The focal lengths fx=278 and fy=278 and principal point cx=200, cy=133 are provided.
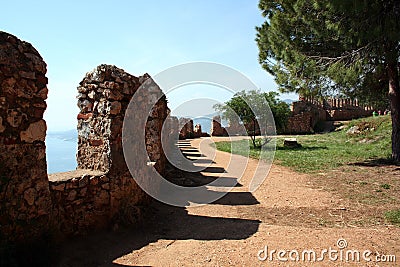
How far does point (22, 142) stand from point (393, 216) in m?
5.47

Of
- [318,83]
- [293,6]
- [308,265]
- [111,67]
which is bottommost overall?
[308,265]

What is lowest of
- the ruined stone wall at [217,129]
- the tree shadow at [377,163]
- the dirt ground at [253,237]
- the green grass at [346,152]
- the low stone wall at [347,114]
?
the dirt ground at [253,237]

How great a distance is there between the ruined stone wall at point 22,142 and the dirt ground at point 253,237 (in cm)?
63

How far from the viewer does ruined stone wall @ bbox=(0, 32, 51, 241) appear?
9.61 feet

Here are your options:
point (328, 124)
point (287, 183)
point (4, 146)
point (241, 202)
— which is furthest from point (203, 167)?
point (328, 124)

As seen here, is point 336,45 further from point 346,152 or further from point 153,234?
point 153,234

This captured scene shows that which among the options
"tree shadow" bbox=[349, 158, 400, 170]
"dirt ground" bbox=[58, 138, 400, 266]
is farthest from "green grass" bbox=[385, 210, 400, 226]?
"tree shadow" bbox=[349, 158, 400, 170]

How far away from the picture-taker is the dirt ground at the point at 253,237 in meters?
3.21

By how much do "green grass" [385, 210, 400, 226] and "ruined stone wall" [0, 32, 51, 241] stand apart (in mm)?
4968

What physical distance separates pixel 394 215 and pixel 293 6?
704 centimetres

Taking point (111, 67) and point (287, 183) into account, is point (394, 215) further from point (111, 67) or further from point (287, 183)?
point (111, 67)

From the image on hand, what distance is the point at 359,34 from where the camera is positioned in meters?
7.79

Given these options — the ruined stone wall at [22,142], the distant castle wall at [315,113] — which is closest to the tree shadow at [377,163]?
the ruined stone wall at [22,142]

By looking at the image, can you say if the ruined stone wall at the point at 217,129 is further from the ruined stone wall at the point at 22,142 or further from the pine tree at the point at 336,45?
the ruined stone wall at the point at 22,142
